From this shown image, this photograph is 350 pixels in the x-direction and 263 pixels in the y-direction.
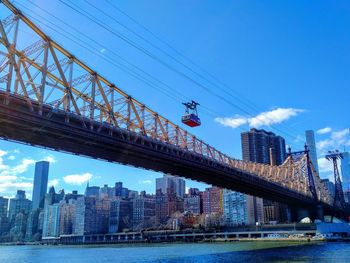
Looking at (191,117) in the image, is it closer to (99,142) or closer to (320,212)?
(99,142)

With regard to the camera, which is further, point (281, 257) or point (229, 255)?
point (229, 255)

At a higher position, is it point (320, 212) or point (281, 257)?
point (320, 212)

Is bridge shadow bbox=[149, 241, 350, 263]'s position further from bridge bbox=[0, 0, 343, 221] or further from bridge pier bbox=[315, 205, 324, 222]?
bridge pier bbox=[315, 205, 324, 222]

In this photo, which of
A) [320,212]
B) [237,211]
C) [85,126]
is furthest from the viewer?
[237,211]

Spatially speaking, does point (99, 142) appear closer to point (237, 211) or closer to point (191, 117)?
point (191, 117)

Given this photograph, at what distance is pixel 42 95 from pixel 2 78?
352 centimetres

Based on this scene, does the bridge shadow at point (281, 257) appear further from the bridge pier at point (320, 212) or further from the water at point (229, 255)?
the bridge pier at point (320, 212)

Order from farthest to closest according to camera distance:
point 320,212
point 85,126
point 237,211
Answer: point 237,211 → point 320,212 → point 85,126

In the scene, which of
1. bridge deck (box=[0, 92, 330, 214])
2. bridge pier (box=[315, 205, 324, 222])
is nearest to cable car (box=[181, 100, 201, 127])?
bridge deck (box=[0, 92, 330, 214])

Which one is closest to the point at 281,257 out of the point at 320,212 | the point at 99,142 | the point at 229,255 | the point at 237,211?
the point at 229,255

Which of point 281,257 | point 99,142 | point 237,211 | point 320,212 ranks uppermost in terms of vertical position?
point 237,211

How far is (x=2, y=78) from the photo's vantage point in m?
32.5

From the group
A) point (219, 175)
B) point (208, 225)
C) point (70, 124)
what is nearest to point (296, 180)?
point (219, 175)

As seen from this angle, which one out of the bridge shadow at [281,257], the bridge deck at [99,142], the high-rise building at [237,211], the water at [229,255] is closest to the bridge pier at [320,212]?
the water at [229,255]
